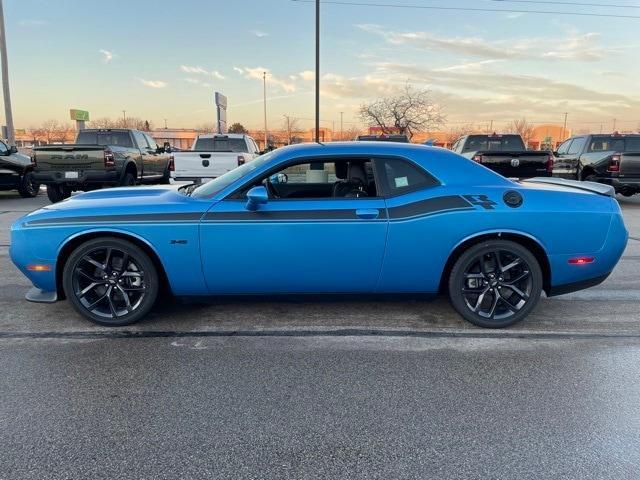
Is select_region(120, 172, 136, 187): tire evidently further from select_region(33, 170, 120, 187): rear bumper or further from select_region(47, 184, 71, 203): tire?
select_region(47, 184, 71, 203): tire

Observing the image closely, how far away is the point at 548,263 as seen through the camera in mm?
4156

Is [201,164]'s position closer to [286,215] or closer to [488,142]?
[286,215]

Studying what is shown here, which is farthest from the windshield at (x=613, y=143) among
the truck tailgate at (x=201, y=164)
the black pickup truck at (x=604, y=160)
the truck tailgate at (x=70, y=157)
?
the truck tailgate at (x=70, y=157)

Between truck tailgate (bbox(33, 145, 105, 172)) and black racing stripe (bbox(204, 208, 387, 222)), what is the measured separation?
9008 mm

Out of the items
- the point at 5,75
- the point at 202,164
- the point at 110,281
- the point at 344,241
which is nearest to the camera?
the point at 344,241

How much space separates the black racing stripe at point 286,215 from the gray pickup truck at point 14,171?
11.5 metres

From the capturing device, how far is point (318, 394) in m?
3.14

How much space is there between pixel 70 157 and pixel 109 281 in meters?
8.92

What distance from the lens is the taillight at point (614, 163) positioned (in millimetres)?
11951

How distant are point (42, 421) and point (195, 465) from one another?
3.43 ft

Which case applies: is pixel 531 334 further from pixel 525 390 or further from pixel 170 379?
pixel 170 379

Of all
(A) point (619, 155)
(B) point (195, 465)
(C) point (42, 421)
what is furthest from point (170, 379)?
(A) point (619, 155)

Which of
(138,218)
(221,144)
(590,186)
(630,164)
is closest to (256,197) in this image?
(138,218)

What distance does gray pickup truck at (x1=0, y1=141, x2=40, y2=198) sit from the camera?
1358 cm
